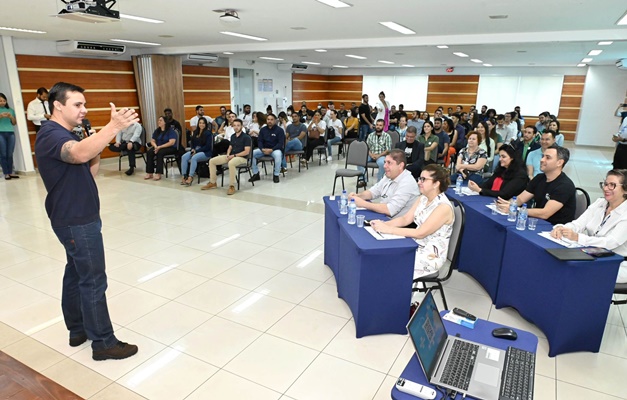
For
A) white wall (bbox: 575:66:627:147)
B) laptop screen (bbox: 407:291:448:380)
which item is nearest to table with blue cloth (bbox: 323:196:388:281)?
laptop screen (bbox: 407:291:448:380)

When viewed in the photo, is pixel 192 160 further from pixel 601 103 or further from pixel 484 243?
pixel 601 103

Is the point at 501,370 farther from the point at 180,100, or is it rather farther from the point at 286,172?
the point at 180,100

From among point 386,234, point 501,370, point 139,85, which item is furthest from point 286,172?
point 501,370

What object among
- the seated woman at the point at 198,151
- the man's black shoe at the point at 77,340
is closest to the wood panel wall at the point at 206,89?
the seated woman at the point at 198,151

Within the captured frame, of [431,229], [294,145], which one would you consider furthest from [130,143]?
[431,229]

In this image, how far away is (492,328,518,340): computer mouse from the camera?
1.91 metres

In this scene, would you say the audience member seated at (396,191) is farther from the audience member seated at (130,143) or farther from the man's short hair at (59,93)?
the audience member seated at (130,143)

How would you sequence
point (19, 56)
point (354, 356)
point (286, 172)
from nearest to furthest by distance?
1. point (354, 356)
2. point (19, 56)
3. point (286, 172)

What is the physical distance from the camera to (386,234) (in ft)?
10.3

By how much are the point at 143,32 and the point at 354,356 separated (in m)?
7.75

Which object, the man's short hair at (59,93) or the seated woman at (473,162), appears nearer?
the man's short hair at (59,93)

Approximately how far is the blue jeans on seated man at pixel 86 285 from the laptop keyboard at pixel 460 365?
2.23 meters

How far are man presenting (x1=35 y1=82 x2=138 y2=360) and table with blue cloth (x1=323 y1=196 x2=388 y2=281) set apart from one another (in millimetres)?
1999

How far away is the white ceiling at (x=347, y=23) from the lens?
5.28 metres
